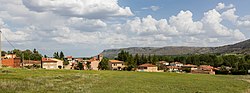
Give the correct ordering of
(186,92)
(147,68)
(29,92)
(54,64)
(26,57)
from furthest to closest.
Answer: (26,57)
(147,68)
(54,64)
(186,92)
(29,92)

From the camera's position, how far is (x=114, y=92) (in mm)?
34781

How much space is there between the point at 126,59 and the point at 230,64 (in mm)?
66444

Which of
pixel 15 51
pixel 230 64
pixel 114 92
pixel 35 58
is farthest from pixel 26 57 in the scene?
pixel 114 92

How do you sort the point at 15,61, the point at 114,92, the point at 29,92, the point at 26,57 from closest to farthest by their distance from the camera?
the point at 29,92 → the point at 114,92 → the point at 15,61 → the point at 26,57

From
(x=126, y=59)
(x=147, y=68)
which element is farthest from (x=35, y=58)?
(x=147, y=68)

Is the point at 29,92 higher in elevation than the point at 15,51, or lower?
lower

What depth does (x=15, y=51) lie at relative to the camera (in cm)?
18712

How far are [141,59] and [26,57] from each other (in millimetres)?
Result: 64022

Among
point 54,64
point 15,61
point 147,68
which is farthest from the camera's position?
point 147,68

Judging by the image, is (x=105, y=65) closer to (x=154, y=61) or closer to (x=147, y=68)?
(x=147, y=68)

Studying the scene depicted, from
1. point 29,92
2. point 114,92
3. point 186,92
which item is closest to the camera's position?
point 29,92

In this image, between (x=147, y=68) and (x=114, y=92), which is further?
(x=147, y=68)

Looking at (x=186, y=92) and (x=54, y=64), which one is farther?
(x=54, y=64)

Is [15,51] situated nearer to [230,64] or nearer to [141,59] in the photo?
[141,59]
